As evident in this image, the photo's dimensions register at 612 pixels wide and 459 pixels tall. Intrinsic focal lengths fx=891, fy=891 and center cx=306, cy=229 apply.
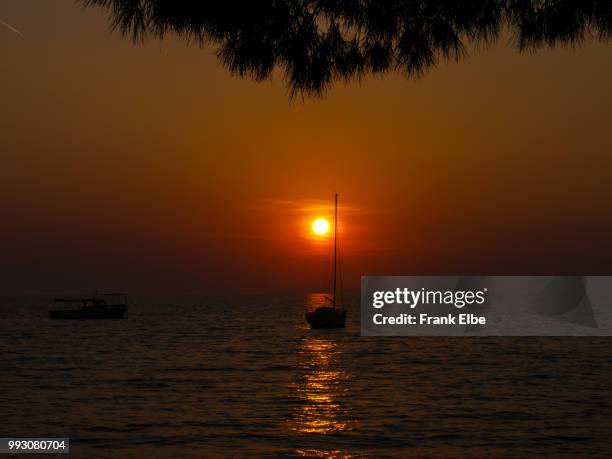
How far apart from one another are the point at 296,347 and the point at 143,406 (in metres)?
42.4

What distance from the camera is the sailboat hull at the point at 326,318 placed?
89000 mm

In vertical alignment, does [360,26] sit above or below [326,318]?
above

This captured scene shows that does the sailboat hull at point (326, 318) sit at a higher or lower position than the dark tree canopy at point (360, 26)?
lower

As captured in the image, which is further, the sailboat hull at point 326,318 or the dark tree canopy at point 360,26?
the sailboat hull at point 326,318

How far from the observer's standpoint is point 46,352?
252ft

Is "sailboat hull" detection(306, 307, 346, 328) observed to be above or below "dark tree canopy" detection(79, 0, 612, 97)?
below

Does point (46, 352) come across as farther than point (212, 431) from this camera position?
Yes

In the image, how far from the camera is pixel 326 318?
90.2 metres

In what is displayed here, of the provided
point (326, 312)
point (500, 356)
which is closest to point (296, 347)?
point (326, 312)

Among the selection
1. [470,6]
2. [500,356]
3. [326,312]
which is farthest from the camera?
[326,312]

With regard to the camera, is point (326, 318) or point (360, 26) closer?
point (360, 26)

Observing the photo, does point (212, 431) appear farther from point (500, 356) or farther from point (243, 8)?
point (500, 356)

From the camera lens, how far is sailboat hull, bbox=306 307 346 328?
8900 centimetres

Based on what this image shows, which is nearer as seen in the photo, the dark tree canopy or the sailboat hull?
the dark tree canopy
